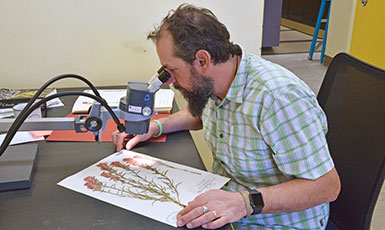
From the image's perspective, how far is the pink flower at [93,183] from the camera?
101 centimetres

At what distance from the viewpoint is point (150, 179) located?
1.05 m

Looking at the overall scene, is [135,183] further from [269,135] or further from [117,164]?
[269,135]

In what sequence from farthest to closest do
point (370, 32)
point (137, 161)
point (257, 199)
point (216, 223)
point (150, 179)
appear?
1. point (370, 32)
2. point (137, 161)
3. point (150, 179)
4. point (257, 199)
5. point (216, 223)

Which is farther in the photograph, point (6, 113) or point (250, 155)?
point (6, 113)

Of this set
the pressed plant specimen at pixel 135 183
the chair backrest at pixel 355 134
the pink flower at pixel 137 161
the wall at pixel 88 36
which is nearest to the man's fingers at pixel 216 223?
the pressed plant specimen at pixel 135 183

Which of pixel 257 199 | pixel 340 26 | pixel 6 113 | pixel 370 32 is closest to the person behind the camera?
pixel 257 199

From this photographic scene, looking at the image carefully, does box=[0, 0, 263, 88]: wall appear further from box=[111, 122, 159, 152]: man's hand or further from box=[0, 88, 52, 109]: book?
box=[111, 122, 159, 152]: man's hand

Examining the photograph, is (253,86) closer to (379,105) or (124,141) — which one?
(379,105)

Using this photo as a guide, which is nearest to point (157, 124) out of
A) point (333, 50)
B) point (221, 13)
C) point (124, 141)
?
point (124, 141)

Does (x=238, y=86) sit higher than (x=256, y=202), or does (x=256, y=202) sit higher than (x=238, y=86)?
(x=238, y=86)

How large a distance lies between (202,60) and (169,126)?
0.37m

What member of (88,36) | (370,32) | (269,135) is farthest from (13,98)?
(370,32)

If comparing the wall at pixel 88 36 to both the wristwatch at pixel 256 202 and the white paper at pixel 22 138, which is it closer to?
the white paper at pixel 22 138

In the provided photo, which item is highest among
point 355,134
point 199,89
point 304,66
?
point 199,89
